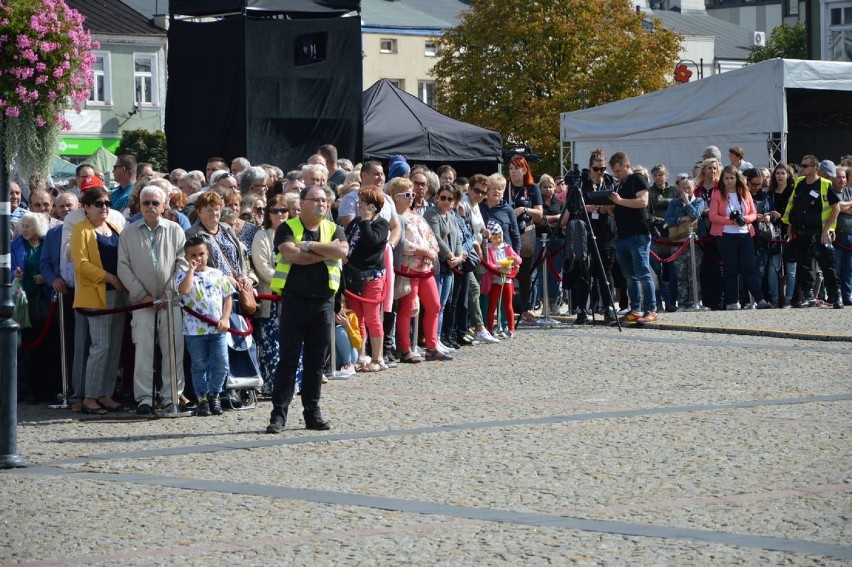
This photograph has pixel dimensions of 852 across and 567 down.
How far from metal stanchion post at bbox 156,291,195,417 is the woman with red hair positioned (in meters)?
7.39

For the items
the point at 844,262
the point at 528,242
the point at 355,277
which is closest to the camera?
the point at 355,277

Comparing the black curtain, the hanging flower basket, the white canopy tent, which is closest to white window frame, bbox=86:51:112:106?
the white canopy tent

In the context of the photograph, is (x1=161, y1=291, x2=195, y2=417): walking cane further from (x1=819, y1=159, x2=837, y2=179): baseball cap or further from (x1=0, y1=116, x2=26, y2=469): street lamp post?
(x1=819, y1=159, x2=837, y2=179): baseball cap

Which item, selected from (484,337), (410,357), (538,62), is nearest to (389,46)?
(538,62)

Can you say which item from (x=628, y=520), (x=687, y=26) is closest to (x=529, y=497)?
(x=628, y=520)

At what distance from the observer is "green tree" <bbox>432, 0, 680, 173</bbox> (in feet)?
201

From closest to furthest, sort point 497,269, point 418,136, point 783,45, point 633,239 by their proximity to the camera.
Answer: point 497,269
point 633,239
point 418,136
point 783,45

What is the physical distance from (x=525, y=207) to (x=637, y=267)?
1592mm

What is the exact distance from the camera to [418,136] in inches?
997

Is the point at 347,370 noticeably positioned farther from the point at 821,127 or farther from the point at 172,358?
the point at 821,127

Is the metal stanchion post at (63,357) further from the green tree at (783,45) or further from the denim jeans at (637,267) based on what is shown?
the green tree at (783,45)

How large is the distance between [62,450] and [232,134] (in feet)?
29.8

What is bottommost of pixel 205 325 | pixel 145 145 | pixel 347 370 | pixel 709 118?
pixel 347 370

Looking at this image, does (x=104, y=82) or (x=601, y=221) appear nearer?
(x=601, y=221)
